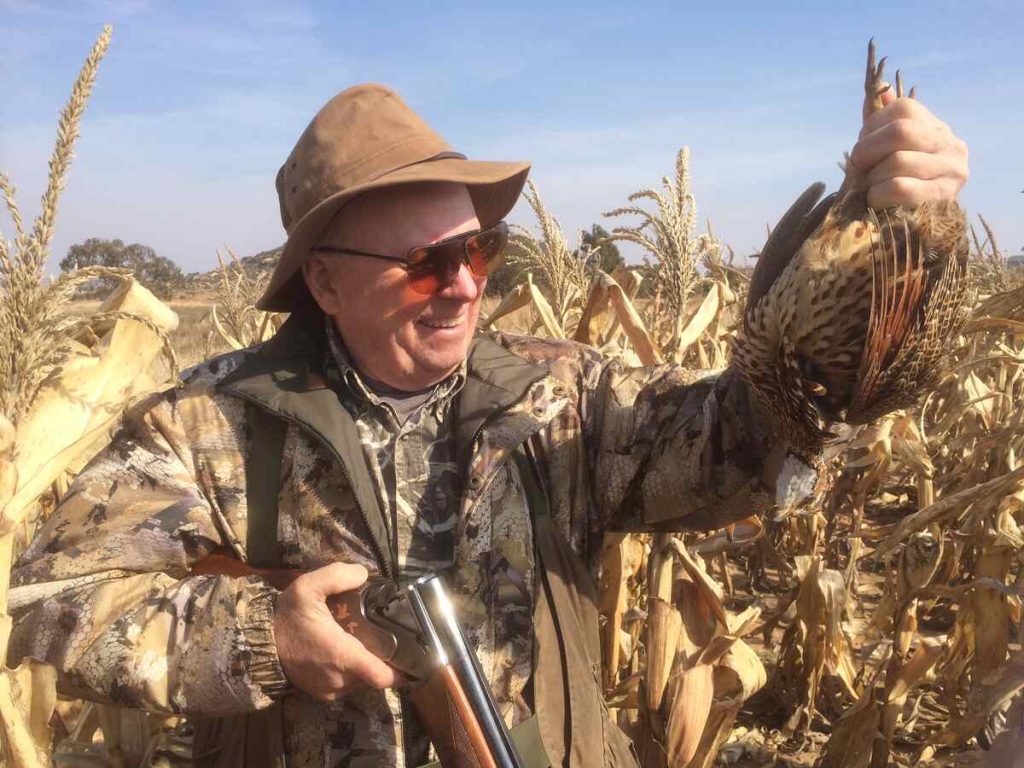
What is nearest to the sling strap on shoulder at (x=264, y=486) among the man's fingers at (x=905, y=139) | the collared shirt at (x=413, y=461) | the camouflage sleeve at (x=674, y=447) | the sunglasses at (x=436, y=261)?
the collared shirt at (x=413, y=461)

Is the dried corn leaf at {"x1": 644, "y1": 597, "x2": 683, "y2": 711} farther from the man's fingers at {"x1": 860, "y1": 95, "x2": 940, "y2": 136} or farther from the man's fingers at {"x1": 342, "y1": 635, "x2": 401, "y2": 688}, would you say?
the man's fingers at {"x1": 860, "y1": 95, "x2": 940, "y2": 136}

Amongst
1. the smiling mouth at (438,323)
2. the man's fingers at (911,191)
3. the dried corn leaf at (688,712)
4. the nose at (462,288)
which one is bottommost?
the dried corn leaf at (688,712)

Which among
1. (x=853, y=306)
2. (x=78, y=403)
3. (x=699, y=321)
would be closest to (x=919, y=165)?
(x=853, y=306)

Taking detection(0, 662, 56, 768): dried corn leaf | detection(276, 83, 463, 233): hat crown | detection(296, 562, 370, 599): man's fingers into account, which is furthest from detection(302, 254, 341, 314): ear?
detection(0, 662, 56, 768): dried corn leaf

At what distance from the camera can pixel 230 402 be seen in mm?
2256

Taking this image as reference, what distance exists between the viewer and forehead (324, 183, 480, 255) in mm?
2252

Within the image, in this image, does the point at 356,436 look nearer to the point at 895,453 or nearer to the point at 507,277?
the point at 895,453

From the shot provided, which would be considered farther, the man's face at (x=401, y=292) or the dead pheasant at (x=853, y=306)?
the man's face at (x=401, y=292)

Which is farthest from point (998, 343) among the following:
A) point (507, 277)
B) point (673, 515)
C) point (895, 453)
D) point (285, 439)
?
point (507, 277)

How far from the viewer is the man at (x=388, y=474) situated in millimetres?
2029

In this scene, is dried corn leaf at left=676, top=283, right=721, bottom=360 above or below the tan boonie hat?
below

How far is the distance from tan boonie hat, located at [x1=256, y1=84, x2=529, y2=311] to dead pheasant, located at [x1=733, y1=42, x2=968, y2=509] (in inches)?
33.0

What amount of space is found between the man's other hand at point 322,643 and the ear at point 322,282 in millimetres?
814

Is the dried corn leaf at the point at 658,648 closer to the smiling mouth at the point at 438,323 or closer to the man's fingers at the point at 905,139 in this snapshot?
the smiling mouth at the point at 438,323
